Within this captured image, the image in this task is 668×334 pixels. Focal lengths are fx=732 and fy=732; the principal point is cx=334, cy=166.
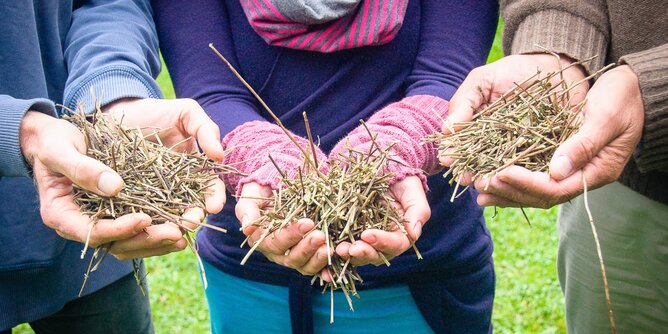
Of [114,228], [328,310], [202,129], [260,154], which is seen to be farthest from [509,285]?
[114,228]

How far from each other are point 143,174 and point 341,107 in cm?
60

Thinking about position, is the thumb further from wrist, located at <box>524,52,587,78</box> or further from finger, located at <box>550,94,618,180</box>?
wrist, located at <box>524,52,587,78</box>

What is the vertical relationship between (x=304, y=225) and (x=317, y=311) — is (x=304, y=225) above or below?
above

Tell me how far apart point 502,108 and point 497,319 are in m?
2.40

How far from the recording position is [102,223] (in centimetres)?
172

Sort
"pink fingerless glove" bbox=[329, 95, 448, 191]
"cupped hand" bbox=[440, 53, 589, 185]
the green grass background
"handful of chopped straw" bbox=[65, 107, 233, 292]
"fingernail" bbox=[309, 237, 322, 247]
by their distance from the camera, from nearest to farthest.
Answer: "fingernail" bbox=[309, 237, 322, 247]
"handful of chopped straw" bbox=[65, 107, 233, 292]
"pink fingerless glove" bbox=[329, 95, 448, 191]
"cupped hand" bbox=[440, 53, 589, 185]
the green grass background

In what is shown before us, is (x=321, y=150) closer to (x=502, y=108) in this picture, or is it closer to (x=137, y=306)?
(x=502, y=108)

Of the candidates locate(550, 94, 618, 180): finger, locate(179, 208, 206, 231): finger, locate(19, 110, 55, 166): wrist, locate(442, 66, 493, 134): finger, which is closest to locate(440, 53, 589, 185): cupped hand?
locate(442, 66, 493, 134): finger

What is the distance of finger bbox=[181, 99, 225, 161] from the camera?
186 centimetres

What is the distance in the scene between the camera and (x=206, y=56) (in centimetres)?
220

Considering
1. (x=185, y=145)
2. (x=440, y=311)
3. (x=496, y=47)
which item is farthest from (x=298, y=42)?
(x=496, y=47)

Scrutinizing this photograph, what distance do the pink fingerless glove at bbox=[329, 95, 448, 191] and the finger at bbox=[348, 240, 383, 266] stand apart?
220mm

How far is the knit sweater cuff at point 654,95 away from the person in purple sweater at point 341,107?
510mm

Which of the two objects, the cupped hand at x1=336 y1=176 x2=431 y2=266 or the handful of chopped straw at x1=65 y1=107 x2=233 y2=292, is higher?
the cupped hand at x1=336 y1=176 x2=431 y2=266
